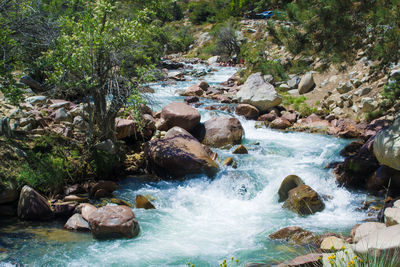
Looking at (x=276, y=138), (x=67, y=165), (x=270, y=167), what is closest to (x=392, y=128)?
(x=270, y=167)

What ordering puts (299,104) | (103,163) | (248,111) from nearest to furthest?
(103,163), (248,111), (299,104)

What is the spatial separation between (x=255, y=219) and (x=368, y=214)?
2.10m

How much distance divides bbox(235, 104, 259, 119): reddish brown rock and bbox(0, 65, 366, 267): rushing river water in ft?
10.7

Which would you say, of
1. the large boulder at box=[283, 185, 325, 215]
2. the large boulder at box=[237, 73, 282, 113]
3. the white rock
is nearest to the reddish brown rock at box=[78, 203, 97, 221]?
the large boulder at box=[283, 185, 325, 215]

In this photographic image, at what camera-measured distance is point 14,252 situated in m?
5.06

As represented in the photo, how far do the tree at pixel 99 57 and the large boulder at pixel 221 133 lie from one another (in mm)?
3017

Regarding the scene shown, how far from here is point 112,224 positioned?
18.4 ft

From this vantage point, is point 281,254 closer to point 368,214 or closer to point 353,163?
point 368,214

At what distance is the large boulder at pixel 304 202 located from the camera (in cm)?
664

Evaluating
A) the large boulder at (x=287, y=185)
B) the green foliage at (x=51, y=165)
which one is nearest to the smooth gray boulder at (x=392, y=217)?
the large boulder at (x=287, y=185)

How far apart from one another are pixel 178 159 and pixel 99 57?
2.84 meters

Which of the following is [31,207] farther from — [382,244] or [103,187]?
[382,244]

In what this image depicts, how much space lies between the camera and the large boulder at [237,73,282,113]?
13.1 meters

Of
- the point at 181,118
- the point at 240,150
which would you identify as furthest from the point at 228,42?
the point at 240,150
